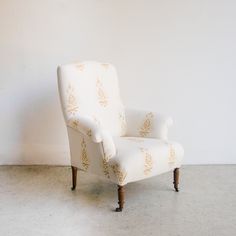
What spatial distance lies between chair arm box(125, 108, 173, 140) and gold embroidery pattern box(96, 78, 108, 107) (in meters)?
0.20

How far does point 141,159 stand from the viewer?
2.28 m

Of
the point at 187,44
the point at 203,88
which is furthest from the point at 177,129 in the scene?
the point at 187,44

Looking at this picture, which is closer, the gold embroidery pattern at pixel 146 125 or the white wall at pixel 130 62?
the gold embroidery pattern at pixel 146 125

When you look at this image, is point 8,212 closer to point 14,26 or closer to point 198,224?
point 198,224

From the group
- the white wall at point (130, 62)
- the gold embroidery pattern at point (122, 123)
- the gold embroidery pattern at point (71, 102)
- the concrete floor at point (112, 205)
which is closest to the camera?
the concrete floor at point (112, 205)

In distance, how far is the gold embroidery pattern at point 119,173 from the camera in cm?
222

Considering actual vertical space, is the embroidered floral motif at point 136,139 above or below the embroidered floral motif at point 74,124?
below

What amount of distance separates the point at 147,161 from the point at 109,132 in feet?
1.45

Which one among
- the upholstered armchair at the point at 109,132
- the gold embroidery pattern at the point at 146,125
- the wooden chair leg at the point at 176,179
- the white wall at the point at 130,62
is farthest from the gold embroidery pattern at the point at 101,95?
the wooden chair leg at the point at 176,179

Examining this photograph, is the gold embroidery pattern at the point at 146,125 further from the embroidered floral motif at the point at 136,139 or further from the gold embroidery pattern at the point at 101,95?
the gold embroidery pattern at the point at 101,95

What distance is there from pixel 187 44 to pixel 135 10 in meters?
0.54

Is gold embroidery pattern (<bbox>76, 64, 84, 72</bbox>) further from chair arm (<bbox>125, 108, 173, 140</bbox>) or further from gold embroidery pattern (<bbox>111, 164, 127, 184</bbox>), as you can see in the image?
gold embroidery pattern (<bbox>111, 164, 127, 184</bbox>)

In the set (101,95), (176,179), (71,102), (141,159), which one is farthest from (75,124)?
(176,179)

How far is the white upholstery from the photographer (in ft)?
7.46
